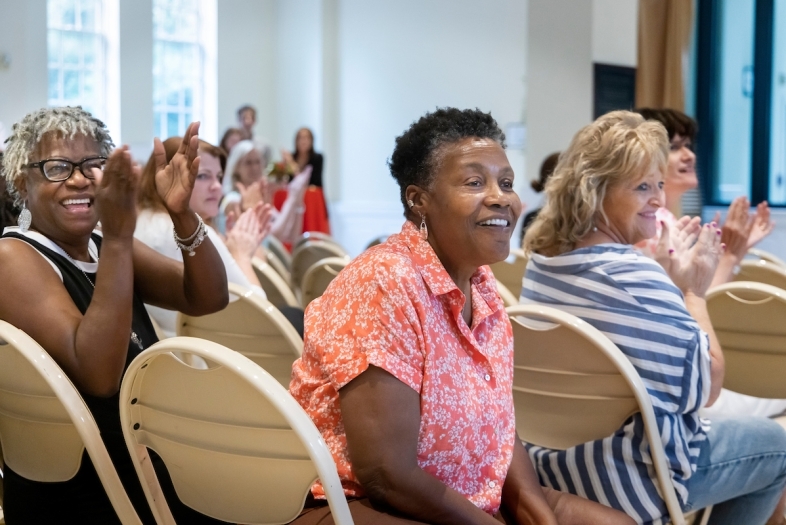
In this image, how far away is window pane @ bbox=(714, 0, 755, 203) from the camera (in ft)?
21.1

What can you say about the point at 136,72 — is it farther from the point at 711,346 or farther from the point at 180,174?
the point at 711,346

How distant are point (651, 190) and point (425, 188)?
789 millimetres

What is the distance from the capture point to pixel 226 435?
1.13 m

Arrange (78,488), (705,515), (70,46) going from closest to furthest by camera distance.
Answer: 1. (78,488)
2. (705,515)
3. (70,46)

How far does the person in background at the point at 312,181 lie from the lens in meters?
8.23

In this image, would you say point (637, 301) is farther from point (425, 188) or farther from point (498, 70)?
point (498, 70)

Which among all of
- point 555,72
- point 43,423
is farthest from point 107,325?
point 555,72

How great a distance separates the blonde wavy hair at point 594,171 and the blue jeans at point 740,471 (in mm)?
537

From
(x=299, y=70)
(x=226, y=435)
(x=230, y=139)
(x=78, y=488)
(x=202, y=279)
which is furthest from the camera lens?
(x=299, y=70)

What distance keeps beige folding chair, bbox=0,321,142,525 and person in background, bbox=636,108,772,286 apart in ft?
5.98

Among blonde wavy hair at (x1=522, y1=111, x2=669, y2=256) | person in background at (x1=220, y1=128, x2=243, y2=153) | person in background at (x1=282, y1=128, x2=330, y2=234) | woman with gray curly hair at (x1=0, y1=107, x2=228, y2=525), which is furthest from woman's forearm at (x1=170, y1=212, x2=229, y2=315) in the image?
person in background at (x1=282, y1=128, x2=330, y2=234)

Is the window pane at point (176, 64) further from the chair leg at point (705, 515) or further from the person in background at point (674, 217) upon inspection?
the chair leg at point (705, 515)

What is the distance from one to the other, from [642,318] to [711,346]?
0.55ft

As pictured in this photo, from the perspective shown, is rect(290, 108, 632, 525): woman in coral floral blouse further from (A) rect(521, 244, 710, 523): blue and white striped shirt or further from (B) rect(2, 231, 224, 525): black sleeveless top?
(B) rect(2, 231, 224, 525): black sleeveless top
